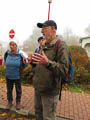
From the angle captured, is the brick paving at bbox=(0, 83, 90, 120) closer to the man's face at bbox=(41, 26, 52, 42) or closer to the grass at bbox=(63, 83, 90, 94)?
the grass at bbox=(63, 83, 90, 94)

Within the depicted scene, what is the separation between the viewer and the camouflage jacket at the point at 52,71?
1942mm

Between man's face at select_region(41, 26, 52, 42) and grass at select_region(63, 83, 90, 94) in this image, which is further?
grass at select_region(63, 83, 90, 94)

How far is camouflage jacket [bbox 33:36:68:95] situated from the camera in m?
1.94

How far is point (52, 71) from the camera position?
199cm

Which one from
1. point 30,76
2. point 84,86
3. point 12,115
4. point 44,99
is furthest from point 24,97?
point 84,86

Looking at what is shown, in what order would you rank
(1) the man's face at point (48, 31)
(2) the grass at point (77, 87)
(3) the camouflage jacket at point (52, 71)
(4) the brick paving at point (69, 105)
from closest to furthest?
(3) the camouflage jacket at point (52, 71) → (1) the man's face at point (48, 31) → (4) the brick paving at point (69, 105) → (2) the grass at point (77, 87)

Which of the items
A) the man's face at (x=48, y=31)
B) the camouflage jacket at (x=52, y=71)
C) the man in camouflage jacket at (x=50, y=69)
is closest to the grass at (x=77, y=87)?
the man in camouflage jacket at (x=50, y=69)

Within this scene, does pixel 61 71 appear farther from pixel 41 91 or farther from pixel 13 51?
pixel 13 51

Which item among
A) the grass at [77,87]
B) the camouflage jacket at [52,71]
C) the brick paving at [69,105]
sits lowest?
the brick paving at [69,105]

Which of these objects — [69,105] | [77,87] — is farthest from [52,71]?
[77,87]

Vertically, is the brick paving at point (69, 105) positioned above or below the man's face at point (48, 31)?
below

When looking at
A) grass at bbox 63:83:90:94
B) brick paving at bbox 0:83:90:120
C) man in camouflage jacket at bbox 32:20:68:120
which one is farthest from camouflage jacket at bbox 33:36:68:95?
grass at bbox 63:83:90:94

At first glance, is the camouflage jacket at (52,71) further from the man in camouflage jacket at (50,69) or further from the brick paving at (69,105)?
the brick paving at (69,105)

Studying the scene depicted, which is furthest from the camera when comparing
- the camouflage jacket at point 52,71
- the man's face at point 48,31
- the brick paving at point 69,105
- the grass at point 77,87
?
the grass at point 77,87
